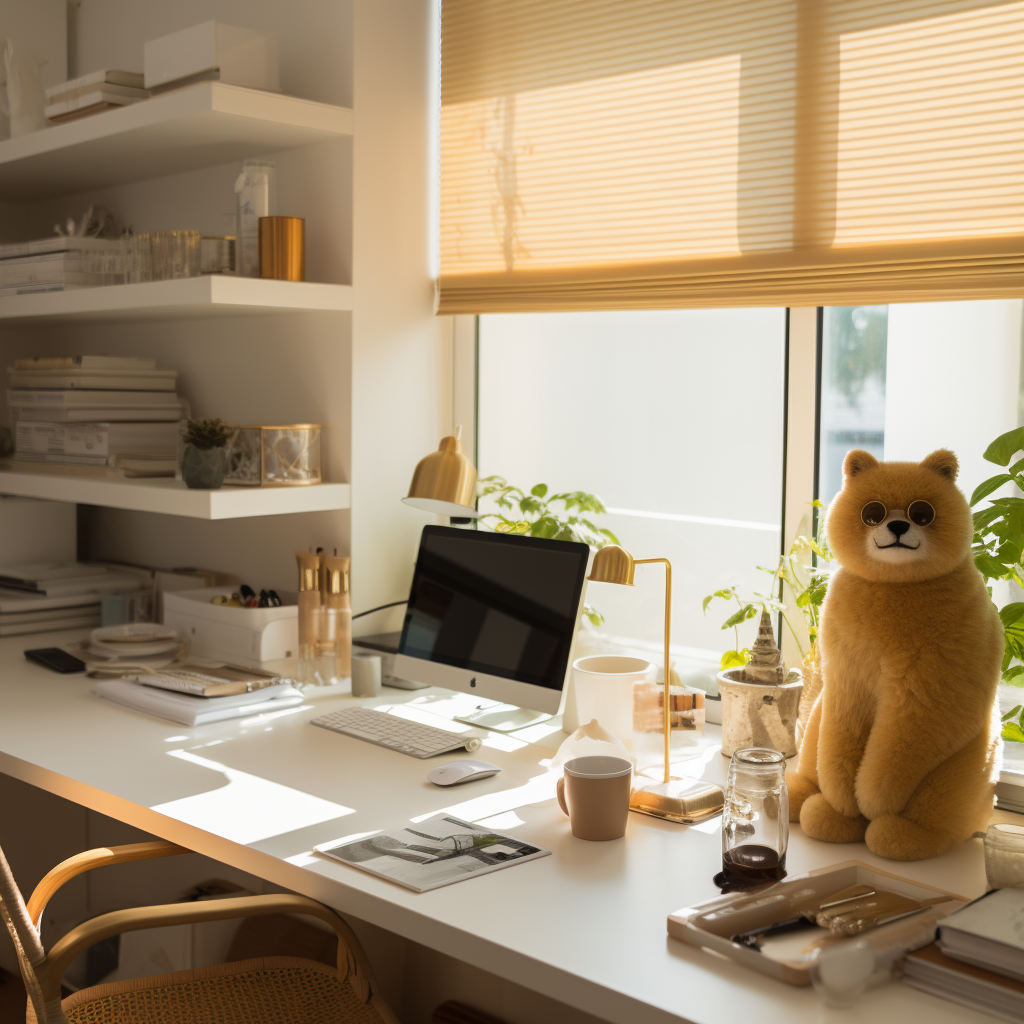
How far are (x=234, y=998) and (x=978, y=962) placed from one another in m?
1.02

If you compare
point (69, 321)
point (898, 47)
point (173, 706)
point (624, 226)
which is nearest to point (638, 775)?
point (173, 706)

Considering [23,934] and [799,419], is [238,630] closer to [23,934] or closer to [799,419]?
[23,934]

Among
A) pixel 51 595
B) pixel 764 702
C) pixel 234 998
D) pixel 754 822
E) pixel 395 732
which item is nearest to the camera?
pixel 754 822

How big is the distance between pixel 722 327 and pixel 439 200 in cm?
72

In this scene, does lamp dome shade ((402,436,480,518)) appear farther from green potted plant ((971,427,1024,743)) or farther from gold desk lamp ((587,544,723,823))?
green potted plant ((971,427,1024,743))

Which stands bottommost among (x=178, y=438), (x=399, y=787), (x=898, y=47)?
(x=399, y=787)

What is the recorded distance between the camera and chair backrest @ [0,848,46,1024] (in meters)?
1.33

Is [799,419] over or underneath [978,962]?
over

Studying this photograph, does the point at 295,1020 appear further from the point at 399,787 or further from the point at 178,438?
the point at 178,438

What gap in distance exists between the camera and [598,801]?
1.44 m

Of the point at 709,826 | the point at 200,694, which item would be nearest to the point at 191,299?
the point at 200,694

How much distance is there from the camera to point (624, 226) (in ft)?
6.88

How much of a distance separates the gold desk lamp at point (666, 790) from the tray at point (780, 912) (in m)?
0.27

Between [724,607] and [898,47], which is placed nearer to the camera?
[898,47]
